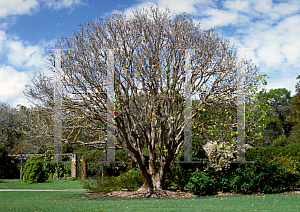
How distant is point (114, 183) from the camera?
1212cm

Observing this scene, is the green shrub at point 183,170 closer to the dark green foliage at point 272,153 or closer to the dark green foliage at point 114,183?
the dark green foliage at point 114,183

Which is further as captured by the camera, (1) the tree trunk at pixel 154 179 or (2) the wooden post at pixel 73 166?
(2) the wooden post at pixel 73 166

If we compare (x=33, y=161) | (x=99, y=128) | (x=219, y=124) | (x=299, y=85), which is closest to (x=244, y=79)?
(x=219, y=124)

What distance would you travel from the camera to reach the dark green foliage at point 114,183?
12.2 meters

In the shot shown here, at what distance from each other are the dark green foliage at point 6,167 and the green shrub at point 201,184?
14615 millimetres

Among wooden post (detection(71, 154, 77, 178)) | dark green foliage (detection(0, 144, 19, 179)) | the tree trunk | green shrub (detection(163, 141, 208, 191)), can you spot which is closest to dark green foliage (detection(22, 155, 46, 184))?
wooden post (detection(71, 154, 77, 178))

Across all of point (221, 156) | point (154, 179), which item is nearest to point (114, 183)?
point (154, 179)

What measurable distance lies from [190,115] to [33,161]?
10.9 meters

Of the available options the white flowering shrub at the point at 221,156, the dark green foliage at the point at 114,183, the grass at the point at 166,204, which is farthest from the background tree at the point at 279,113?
the grass at the point at 166,204

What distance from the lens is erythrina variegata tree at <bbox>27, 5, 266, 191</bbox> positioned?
10578 mm

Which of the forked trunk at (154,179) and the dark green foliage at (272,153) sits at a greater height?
the dark green foliage at (272,153)

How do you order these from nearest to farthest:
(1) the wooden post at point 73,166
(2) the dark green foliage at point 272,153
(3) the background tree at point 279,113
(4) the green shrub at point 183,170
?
(4) the green shrub at point 183,170 → (2) the dark green foliage at point 272,153 → (1) the wooden post at point 73,166 → (3) the background tree at point 279,113

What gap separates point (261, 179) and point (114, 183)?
607cm

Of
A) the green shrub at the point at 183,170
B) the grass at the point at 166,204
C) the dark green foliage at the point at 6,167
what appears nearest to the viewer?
the grass at the point at 166,204
